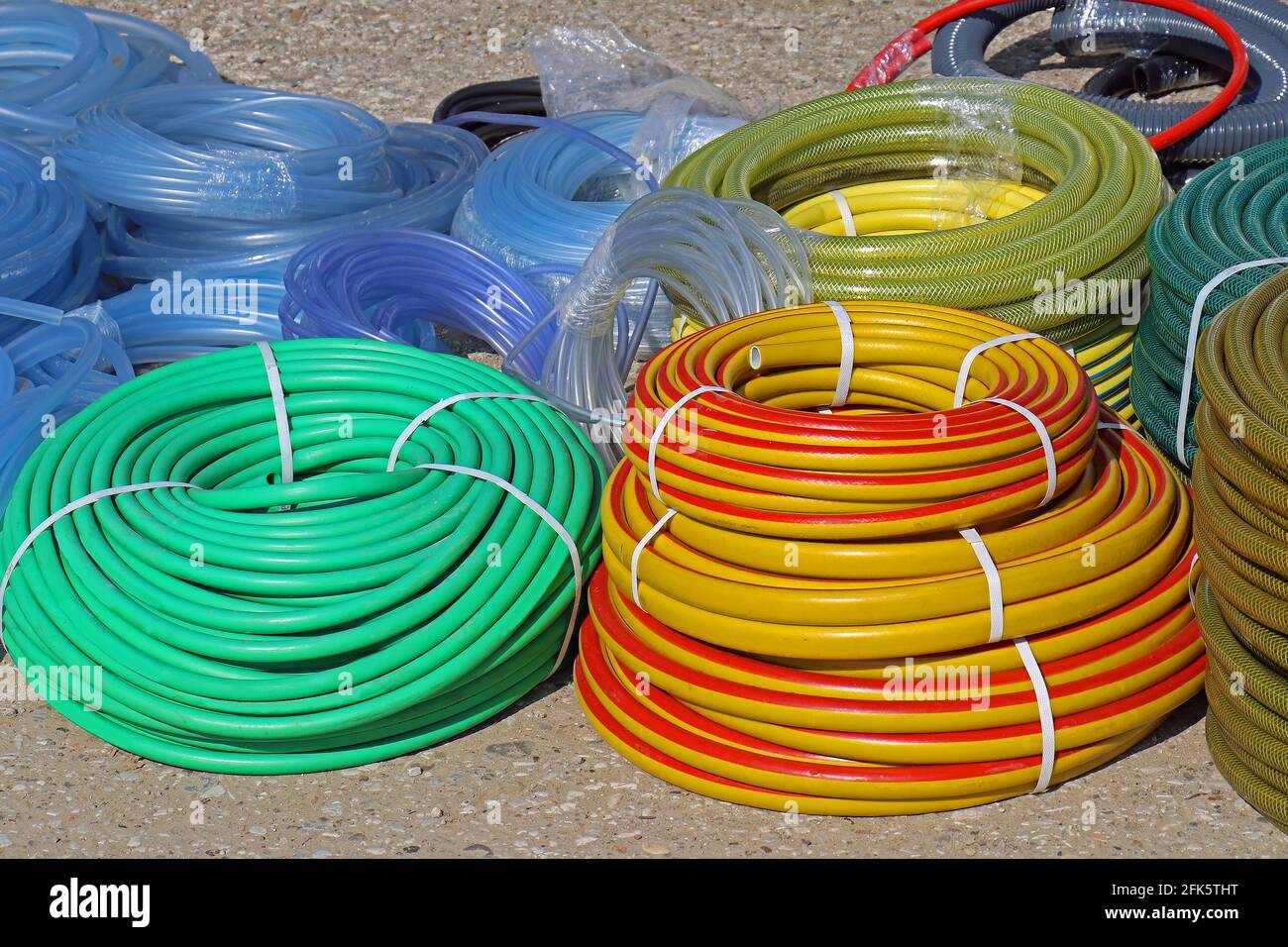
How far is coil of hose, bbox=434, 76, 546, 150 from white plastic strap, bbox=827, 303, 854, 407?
2978mm

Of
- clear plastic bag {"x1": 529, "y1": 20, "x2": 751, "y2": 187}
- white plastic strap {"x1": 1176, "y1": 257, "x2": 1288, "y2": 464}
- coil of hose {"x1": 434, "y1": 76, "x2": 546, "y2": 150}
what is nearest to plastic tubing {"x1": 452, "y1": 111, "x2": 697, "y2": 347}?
clear plastic bag {"x1": 529, "y1": 20, "x2": 751, "y2": 187}

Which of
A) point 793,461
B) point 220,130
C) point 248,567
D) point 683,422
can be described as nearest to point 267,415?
point 248,567

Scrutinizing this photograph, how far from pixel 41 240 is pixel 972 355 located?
3030 mm

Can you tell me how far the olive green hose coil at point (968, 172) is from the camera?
3.85 m

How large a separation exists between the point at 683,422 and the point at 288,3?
522 centimetres

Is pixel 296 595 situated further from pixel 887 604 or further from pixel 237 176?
pixel 237 176

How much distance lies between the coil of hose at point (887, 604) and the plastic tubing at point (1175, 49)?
2.48m

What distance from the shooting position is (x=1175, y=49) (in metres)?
6.05

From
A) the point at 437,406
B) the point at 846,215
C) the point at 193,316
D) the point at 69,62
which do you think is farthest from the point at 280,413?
the point at 69,62

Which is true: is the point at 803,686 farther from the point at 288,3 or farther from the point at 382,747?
the point at 288,3

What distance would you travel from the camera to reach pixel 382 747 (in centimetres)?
326

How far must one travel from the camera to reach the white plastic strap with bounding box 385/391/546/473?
11.8 ft

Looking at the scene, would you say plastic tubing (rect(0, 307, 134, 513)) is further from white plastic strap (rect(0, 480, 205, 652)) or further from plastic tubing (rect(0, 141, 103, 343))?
white plastic strap (rect(0, 480, 205, 652))

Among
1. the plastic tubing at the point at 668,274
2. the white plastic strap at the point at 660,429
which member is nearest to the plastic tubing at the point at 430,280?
the plastic tubing at the point at 668,274
